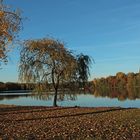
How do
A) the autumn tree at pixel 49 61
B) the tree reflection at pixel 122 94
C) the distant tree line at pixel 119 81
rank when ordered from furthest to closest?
the distant tree line at pixel 119 81 → the tree reflection at pixel 122 94 → the autumn tree at pixel 49 61

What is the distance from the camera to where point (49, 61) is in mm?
34031

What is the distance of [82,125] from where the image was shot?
16469 mm

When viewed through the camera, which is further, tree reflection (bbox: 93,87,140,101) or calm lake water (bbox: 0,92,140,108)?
tree reflection (bbox: 93,87,140,101)

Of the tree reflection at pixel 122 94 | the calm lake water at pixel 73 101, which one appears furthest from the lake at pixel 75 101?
the tree reflection at pixel 122 94

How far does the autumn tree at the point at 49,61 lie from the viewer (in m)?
33.9

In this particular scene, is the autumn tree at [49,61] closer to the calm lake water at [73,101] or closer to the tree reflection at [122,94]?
the calm lake water at [73,101]

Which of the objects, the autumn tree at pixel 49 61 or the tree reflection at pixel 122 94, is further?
the tree reflection at pixel 122 94

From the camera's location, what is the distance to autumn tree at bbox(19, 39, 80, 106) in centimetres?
3391

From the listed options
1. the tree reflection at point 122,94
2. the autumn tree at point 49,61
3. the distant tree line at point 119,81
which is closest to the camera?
the autumn tree at point 49,61

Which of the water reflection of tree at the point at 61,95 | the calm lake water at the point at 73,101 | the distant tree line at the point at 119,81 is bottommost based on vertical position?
the calm lake water at the point at 73,101

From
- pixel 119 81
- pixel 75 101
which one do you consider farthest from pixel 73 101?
pixel 119 81

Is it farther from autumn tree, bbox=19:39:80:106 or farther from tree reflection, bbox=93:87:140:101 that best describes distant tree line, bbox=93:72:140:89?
autumn tree, bbox=19:39:80:106

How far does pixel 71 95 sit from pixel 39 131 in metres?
22.4

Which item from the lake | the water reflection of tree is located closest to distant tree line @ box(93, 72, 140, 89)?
the lake
